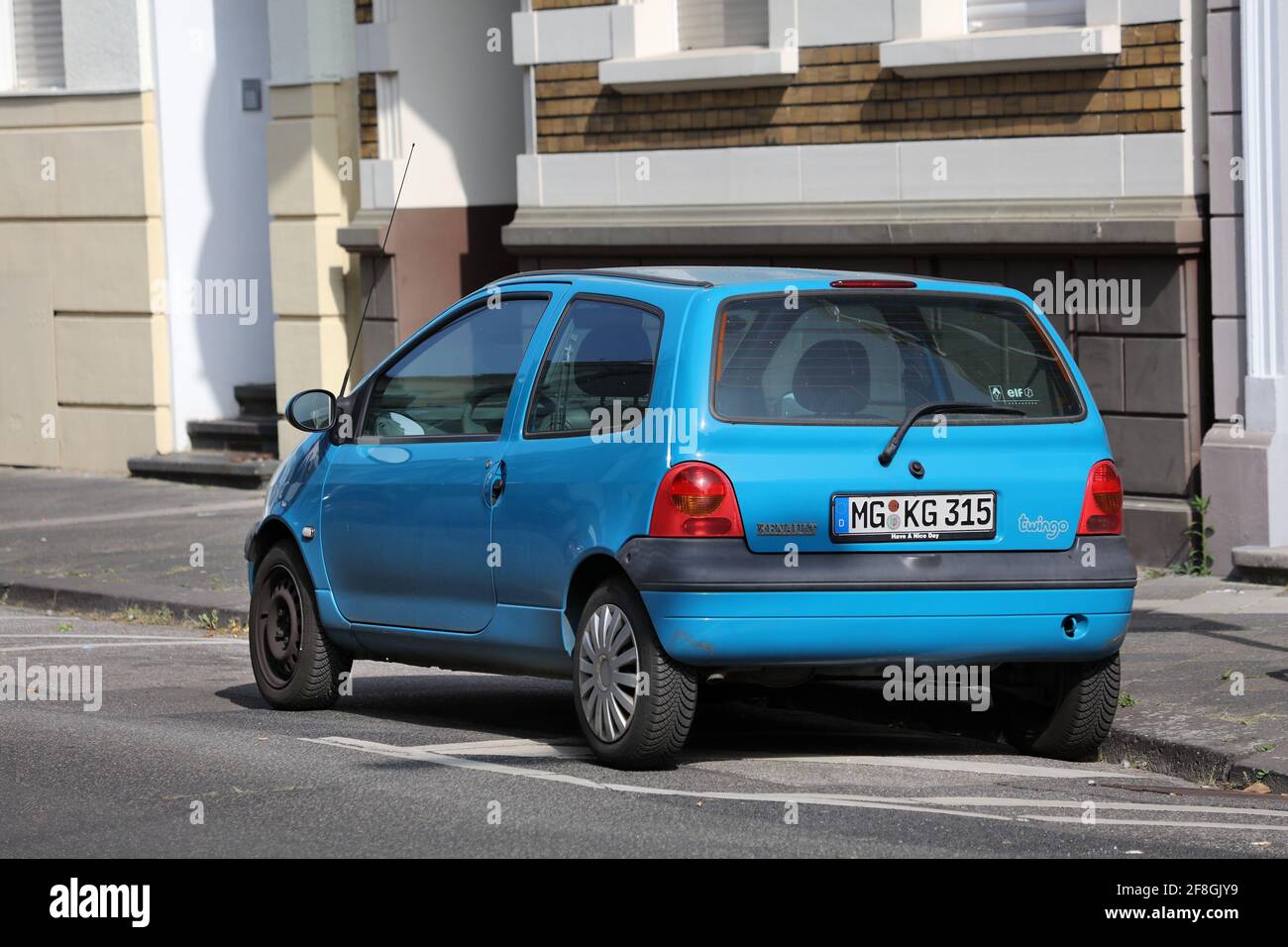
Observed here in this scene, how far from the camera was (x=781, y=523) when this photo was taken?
7.12 meters

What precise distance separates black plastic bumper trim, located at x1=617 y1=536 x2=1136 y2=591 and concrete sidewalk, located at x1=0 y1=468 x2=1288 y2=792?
0.90 metres

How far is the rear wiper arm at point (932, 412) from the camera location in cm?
721

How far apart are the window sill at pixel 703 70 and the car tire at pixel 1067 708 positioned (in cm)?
724

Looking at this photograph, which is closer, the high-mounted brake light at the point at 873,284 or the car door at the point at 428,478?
the high-mounted brake light at the point at 873,284

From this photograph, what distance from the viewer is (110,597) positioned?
13.1 m

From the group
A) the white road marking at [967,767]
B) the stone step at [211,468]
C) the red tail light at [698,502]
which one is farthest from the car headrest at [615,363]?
the stone step at [211,468]

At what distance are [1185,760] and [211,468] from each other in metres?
12.0

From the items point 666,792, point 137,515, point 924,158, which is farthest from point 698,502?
point 137,515

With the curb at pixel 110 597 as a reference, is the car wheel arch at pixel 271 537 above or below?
above

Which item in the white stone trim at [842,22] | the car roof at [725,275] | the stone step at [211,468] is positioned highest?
the white stone trim at [842,22]

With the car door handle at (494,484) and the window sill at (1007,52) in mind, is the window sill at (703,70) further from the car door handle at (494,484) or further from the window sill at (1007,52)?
the car door handle at (494,484)

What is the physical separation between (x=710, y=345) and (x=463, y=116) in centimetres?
1132

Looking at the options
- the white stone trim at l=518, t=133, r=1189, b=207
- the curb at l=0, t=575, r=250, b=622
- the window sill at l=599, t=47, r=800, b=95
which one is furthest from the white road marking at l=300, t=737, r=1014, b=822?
the window sill at l=599, t=47, r=800, b=95
